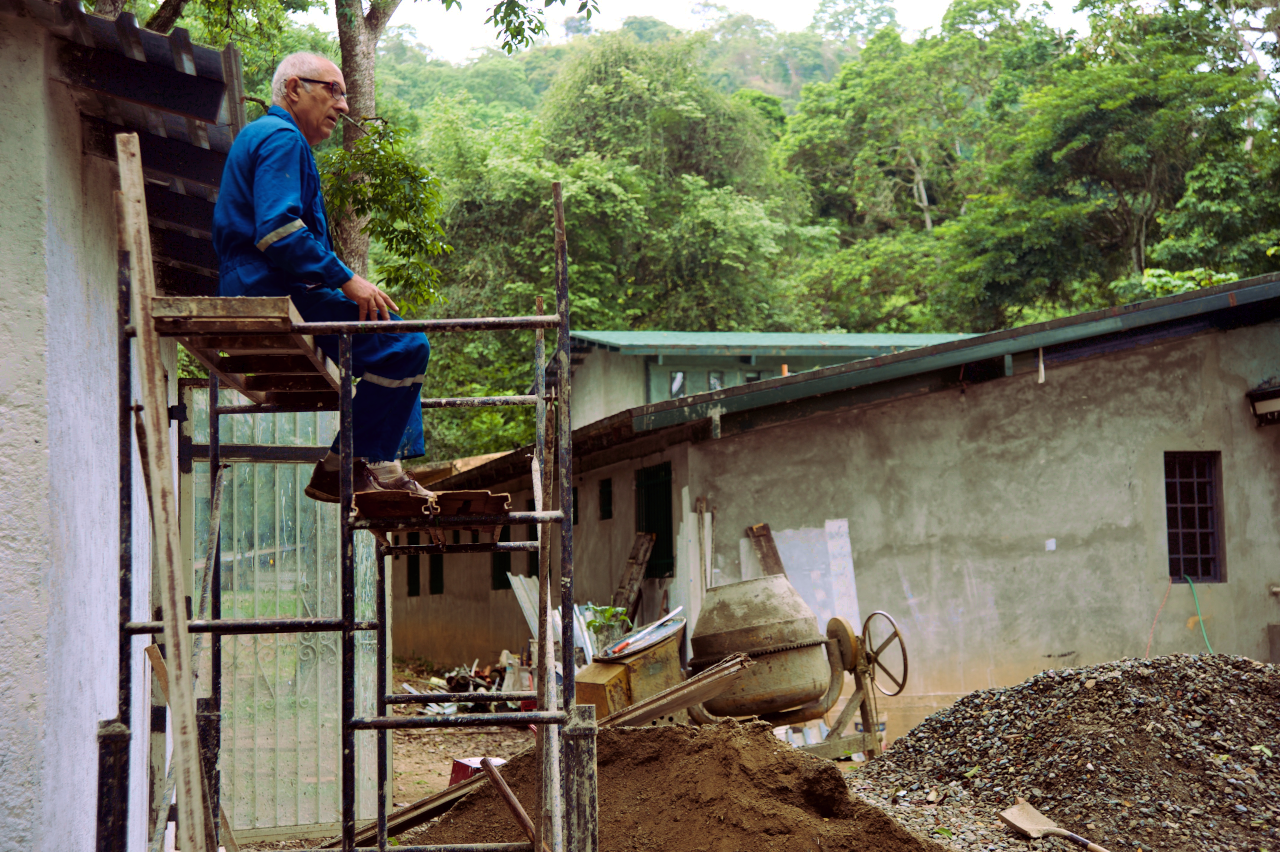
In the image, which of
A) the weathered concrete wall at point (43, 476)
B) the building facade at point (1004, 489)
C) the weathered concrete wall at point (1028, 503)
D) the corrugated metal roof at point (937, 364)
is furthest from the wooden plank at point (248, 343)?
the weathered concrete wall at point (1028, 503)

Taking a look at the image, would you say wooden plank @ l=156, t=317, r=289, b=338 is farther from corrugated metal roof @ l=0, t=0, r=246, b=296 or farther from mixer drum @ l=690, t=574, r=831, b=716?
mixer drum @ l=690, t=574, r=831, b=716

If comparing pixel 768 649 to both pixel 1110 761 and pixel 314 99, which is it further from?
pixel 314 99

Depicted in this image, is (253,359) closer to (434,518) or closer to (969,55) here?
(434,518)

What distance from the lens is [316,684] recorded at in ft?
26.9

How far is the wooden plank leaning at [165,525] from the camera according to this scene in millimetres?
2469

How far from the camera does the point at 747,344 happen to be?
764 inches

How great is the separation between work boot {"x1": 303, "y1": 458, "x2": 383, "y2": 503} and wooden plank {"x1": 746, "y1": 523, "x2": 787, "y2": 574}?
25.7 feet

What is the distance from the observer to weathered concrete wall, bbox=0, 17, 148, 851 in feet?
9.66

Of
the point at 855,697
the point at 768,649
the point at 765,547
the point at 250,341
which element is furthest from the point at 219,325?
the point at 765,547

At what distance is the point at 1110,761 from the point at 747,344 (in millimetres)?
12377

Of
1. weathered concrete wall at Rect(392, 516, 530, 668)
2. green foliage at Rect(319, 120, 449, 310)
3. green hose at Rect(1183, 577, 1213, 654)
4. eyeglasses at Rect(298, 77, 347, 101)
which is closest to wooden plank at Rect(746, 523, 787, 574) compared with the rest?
green foliage at Rect(319, 120, 449, 310)

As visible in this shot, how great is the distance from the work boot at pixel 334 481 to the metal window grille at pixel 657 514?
7.85 meters

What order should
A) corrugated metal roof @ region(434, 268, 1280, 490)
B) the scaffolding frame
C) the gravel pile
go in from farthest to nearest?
corrugated metal roof @ region(434, 268, 1280, 490) → the gravel pile → the scaffolding frame

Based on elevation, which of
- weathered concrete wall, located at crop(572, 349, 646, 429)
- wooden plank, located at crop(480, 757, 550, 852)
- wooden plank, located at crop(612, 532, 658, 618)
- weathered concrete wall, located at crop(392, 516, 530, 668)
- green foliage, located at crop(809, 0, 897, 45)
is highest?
green foliage, located at crop(809, 0, 897, 45)
